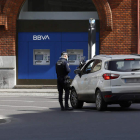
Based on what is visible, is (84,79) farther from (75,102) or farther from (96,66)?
(75,102)

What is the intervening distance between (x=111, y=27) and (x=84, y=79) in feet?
38.5

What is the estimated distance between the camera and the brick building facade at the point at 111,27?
25.1m

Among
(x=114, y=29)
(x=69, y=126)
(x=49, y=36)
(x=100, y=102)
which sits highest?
(x=114, y=29)

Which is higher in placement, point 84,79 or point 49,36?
point 49,36

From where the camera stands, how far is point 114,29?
25.2 meters

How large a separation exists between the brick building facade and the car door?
Answer: 446 inches

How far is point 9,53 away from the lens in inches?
998

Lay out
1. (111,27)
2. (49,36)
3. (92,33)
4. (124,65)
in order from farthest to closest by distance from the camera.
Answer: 1. (49,36)
2. (111,27)
3. (92,33)
4. (124,65)

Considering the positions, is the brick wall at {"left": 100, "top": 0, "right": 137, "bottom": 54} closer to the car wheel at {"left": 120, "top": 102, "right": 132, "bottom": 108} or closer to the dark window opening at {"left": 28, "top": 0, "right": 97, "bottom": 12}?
the dark window opening at {"left": 28, "top": 0, "right": 97, "bottom": 12}

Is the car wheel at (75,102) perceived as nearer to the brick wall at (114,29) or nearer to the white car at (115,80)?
the white car at (115,80)

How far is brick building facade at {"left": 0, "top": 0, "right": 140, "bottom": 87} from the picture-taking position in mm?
25062

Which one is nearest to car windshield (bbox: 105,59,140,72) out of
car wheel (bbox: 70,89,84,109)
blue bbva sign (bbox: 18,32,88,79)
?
car wheel (bbox: 70,89,84,109)

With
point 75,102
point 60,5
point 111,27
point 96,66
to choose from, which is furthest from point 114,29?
point 96,66

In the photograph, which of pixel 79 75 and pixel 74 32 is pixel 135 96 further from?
pixel 74 32
